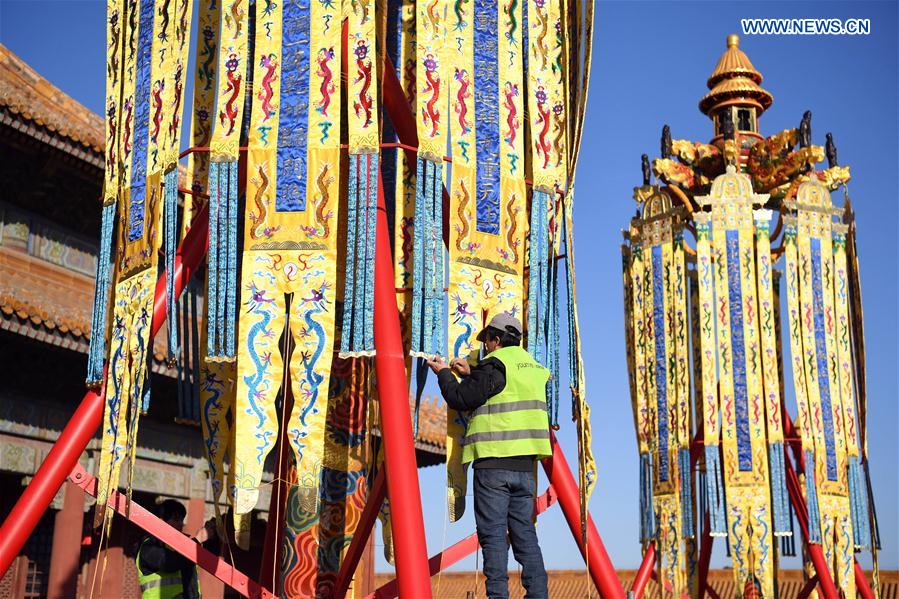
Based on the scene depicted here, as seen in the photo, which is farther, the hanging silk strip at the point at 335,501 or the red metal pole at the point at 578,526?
the hanging silk strip at the point at 335,501

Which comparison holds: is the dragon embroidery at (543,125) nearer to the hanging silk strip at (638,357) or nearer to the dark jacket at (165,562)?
the dark jacket at (165,562)

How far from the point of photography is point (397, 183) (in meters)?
8.21

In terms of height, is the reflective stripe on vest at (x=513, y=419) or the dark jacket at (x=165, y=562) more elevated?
the reflective stripe on vest at (x=513, y=419)

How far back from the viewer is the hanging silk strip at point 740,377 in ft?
44.2

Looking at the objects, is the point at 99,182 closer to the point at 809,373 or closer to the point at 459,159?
the point at 459,159

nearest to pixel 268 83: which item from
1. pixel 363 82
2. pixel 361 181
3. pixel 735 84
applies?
pixel 363 82

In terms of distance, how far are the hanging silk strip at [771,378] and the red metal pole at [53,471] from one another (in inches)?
358

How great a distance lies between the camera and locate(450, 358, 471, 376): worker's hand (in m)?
6.04

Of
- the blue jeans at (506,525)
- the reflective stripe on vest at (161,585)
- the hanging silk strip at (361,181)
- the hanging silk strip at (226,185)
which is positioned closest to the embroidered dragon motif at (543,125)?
the hanging silk strip at (361,181)

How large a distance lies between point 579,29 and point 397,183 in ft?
5.56

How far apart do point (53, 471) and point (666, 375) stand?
32.4 ft

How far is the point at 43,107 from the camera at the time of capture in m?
11.3

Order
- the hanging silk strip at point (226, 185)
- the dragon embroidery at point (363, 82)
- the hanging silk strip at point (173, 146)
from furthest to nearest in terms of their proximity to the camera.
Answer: the hanging silk strip at point (173, 146)
the dragon embroidery at point (363, 82)
the hanging silk strip at point (226, 185)

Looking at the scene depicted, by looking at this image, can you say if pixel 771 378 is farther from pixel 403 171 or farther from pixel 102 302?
pixel 102 302
